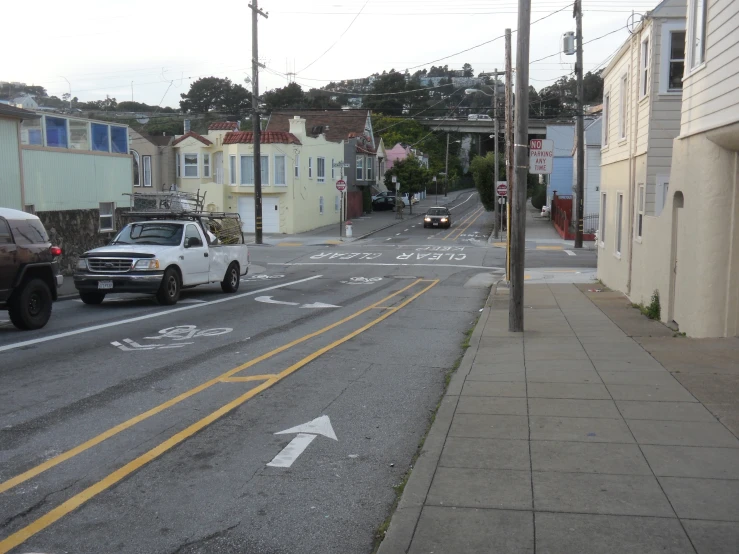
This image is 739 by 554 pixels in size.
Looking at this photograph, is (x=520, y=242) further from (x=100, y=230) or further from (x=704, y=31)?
(x=100, y=230)

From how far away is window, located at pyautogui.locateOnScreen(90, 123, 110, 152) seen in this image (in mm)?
26031

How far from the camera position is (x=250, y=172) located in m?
47.2

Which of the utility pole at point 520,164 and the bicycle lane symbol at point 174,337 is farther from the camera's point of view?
the utility pole at point 520,164

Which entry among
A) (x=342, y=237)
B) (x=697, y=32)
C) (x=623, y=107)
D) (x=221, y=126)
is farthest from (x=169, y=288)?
(x=221, y=126)

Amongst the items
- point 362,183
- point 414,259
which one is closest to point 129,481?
point 414,259

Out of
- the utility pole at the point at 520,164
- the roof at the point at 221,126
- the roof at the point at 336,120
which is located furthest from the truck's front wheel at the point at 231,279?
the roof at the point at 336,120

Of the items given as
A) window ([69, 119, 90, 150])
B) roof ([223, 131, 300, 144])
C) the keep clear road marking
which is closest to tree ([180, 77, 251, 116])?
roof ([223, 131, 300, 144])

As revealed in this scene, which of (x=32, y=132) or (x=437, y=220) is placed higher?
(x=32, y=132)

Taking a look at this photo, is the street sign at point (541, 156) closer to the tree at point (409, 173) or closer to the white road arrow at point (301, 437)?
the white road arrow at point (301, 437)

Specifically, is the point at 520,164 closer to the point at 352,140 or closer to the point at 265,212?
the point at 265,212

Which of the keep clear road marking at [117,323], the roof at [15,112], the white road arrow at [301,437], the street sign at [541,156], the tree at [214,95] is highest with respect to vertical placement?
the tree at [214,95]

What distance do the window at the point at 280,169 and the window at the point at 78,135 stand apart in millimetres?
22110

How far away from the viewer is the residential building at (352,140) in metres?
65.2

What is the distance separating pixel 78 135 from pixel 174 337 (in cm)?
1528
